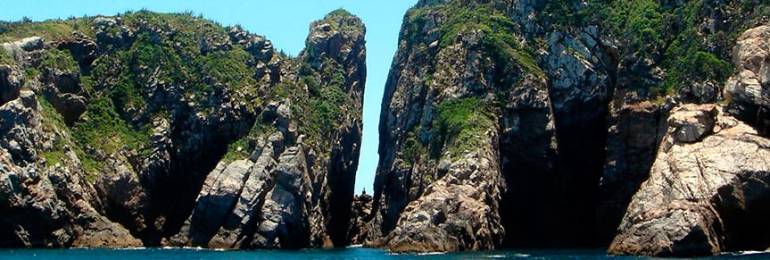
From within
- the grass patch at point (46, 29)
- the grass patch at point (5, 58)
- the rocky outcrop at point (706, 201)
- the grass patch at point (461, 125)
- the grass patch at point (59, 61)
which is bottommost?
the rocky outcrop at point (706, 201)

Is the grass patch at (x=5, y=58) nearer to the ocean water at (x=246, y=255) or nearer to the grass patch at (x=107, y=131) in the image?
the grass patch at (x=107, y=131)

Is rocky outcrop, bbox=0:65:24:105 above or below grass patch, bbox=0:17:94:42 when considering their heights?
below

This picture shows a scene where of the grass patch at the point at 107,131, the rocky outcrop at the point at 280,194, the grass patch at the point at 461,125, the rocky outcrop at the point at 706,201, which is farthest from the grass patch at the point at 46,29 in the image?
the rocky outcrop at the point at 706,201

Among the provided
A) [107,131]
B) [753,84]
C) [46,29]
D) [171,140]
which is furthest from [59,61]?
[753,84]

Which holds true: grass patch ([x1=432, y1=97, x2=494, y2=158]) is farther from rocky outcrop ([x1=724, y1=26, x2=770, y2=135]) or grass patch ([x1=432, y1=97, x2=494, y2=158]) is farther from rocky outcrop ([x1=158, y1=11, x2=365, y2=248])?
rocky outcrop ([x1=724, y1=26, x2=770, y2=135])

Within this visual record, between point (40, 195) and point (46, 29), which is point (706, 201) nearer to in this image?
point (40, 195)

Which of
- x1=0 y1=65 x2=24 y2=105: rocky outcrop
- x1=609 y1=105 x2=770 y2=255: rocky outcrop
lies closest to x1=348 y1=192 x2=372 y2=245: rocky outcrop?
x1=0 y1=65 x2=24 y2=105: rocky outcrop

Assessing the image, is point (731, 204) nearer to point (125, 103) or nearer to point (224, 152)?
point (224, 152)

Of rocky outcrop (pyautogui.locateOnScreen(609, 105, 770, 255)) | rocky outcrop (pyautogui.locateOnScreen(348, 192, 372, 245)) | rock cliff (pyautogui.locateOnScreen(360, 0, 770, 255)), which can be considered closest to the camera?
rocky outcrop (pyautogui.locateOnScreen(609, 105, 770, 255))
